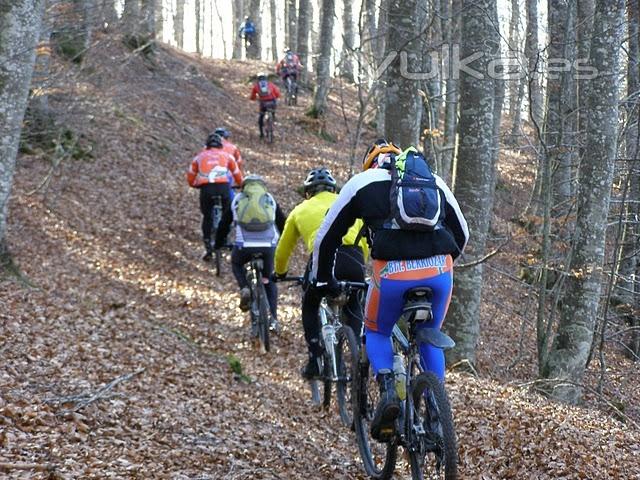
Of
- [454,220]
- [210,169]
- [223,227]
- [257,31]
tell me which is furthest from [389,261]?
[257,31]

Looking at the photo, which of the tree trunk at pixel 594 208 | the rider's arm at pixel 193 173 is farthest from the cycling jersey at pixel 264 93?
the tree trunk at pixel 594 208

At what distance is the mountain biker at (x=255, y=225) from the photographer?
10203 mm

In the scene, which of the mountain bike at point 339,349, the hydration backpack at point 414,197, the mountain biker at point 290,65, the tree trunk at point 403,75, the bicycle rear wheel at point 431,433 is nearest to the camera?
the bicycle rear wheel at point 431,433

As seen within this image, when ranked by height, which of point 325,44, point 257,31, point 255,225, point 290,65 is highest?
point 257,31

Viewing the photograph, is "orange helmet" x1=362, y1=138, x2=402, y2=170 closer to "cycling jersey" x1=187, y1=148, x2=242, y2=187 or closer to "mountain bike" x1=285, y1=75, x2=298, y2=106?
"cycling jersey" x1=187, y1=148, x2=242, y2=187

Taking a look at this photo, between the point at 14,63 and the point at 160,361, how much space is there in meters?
3.77

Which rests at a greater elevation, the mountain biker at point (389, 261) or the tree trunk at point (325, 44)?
the tree trunk at point (325, 44)

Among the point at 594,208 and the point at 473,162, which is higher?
the point at 473,162

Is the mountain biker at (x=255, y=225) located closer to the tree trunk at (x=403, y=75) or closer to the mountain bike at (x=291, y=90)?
the tree trunk at (x=403, y=75)

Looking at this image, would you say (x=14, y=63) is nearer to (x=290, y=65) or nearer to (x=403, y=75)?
(x=403, y=75)

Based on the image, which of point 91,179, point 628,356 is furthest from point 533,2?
point 91,179

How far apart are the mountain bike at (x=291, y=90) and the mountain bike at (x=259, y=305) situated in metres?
19.3

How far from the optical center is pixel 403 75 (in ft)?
32.8

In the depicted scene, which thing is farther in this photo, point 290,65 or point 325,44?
point 290,65
